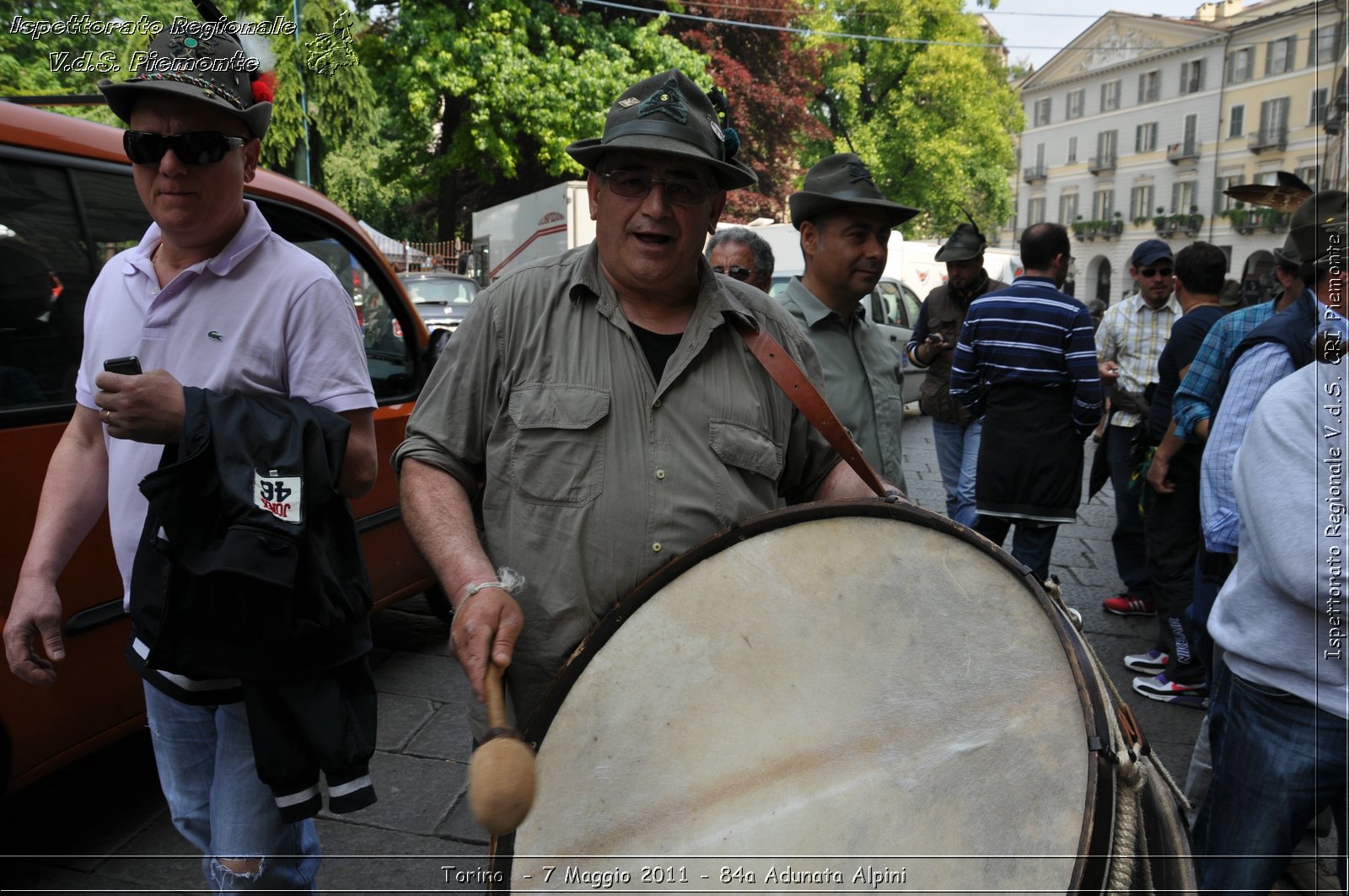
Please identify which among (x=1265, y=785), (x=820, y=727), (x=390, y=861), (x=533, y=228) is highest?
(x=533, y=228)

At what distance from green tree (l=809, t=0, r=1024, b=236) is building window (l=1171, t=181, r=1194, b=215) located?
1903cm

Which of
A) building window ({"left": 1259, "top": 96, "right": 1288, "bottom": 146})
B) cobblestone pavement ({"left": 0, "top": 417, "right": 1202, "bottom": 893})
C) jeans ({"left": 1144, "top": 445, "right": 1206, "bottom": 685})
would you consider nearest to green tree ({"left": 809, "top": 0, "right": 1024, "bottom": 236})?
building window ({"left": 1259, "top": 96, "right": 1288, "bottom": 146})

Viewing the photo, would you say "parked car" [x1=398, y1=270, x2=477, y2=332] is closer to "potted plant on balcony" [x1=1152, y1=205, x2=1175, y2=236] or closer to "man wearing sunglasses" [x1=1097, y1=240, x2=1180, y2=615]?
"man wearing sunglasses" [x1=1097, y1=240, x2=1180, y2=615]

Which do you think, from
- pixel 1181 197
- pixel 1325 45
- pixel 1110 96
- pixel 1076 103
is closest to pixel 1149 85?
pixel 1110 96

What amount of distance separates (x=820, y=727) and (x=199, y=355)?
4.23 ft

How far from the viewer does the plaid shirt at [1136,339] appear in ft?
18.7

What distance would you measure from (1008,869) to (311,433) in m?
1.32

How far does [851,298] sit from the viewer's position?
3227 millimetres

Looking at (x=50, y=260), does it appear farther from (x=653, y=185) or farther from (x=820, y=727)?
(x=820, y=727)

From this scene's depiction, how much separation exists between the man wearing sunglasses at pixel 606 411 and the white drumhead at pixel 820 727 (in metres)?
0.17

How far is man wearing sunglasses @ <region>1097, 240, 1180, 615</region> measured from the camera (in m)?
5.32

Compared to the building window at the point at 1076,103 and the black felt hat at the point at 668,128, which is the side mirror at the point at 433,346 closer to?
the black felt hat at the point at 668,128

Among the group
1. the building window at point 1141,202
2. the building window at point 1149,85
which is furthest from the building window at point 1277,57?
the building window at point 1141,202

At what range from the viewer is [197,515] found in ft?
5.55
